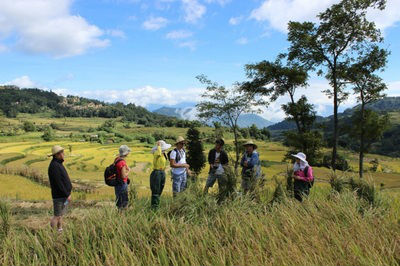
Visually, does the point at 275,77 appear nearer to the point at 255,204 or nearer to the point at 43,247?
the point at 255,204

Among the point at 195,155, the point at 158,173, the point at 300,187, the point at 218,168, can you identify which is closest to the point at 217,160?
the point at 218,168

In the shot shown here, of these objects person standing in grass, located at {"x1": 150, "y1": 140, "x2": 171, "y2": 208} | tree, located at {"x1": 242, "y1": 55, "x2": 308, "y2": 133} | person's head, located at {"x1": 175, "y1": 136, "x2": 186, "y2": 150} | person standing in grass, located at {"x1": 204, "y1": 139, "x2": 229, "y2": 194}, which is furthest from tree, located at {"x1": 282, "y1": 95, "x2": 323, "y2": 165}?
person standing in grass, located at {"x1": 150, "y1": 140, "x2": 171, "y2": 208}

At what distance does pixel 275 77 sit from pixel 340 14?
6.32 m

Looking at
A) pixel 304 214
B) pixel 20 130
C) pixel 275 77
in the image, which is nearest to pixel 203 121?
pixel 275 77

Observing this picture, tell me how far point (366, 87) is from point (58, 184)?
1967cm

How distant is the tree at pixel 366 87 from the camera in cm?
1827

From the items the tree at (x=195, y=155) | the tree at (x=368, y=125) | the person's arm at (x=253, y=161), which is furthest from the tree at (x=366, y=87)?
the tree at (x=195, y=155)

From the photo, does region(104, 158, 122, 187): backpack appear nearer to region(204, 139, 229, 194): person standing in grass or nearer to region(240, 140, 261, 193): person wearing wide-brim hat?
region(204, 139, 229, 194): person standing in grass

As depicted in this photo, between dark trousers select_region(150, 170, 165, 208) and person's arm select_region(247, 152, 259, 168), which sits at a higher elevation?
person's arm select_region(247, 152, 259, 168)

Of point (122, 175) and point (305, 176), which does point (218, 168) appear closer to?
point (305, 176)

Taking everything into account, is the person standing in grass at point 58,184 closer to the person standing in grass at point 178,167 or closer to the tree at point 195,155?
the person standing in grass at point 178,167

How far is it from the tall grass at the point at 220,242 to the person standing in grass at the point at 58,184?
231 centimetres

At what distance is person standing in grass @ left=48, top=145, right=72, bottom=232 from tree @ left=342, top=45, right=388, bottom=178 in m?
15.5

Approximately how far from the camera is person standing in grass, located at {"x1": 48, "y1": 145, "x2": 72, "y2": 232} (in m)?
6.42
